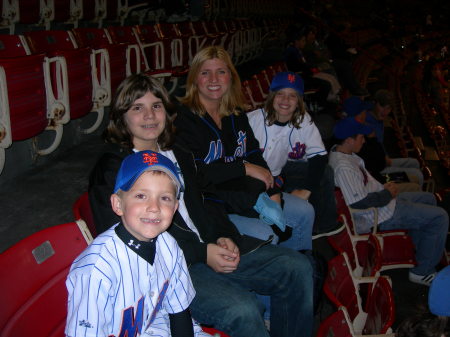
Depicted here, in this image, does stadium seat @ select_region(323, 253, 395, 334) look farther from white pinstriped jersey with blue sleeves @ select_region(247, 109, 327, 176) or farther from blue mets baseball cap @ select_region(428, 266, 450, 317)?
blue mets baseball cap @ select_region(428, 266, 450, 317)

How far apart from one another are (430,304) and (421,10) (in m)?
19.2

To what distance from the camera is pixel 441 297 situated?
3.51 feet

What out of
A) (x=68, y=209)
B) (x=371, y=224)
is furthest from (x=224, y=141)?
(x=371, y=224)

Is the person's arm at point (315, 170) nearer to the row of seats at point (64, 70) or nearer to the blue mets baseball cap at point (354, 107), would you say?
the row of seats at point (64, 70)

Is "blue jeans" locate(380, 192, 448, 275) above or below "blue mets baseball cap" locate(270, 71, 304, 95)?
below

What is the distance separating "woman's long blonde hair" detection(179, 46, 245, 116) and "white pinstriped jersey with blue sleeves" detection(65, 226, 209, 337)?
91cm

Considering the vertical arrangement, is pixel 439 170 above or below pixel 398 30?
below

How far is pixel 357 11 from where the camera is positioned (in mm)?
17344

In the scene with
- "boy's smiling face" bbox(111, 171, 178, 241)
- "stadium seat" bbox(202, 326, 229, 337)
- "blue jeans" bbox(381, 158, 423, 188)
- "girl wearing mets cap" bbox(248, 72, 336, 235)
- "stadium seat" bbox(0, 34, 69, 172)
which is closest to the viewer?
"boy's smiling face" bbox(111, 171, 178, 241)

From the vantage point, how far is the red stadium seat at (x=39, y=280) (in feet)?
3.62

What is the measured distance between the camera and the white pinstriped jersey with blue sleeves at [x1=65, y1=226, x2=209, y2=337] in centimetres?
105

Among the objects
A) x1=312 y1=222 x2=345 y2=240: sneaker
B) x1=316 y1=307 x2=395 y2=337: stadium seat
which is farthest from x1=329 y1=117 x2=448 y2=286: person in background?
x1=316 y1=307 x2=395 y2=337: stadium seat

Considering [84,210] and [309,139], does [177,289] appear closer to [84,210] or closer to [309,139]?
[84,210]

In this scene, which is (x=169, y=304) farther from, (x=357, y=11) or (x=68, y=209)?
(x=357, y=11)
